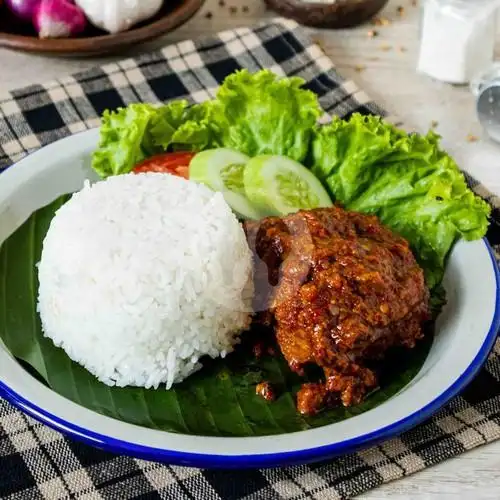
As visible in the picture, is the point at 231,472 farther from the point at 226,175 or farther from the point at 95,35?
the point at 95,35

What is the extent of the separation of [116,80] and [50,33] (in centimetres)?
37

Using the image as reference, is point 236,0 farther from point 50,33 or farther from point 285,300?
point 285,300

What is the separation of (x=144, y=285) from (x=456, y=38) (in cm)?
231

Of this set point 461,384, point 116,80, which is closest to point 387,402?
point 461,384

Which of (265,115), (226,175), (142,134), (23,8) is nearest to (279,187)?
(226,175)

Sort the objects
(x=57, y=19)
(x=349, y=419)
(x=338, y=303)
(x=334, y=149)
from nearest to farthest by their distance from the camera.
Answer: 1. (x=349, y=419)
2. (x=338, y=303)
3. (x=334, y=149)
4. (x=57, y=19)

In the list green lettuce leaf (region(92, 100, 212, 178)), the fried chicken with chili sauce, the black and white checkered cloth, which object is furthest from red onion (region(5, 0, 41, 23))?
the black and white checkered cloth

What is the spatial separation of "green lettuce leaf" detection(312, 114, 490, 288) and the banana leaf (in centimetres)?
38

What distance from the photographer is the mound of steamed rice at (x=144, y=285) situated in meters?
2.38

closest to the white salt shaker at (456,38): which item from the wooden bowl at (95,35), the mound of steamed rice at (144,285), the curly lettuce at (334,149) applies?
the wooden bowl at (95,35)

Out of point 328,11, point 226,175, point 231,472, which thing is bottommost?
point 231,472

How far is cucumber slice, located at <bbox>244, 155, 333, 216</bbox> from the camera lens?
278cm

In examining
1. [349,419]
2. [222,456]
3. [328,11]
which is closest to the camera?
[222,456]

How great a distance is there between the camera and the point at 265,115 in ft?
10.0
